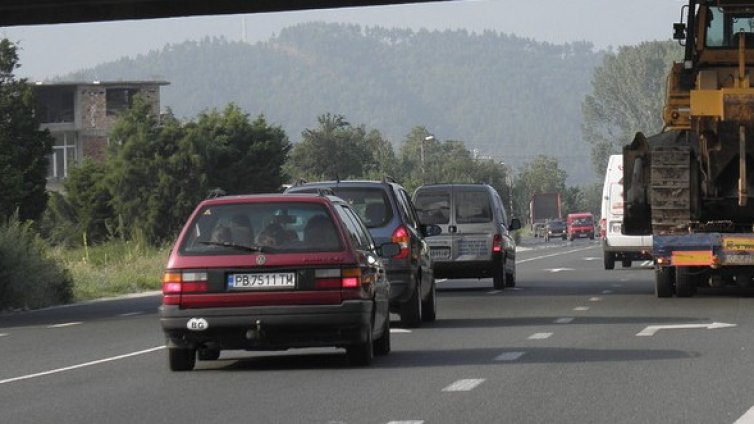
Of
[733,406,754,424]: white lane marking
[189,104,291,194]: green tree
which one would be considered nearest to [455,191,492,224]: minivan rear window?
[733,406,754,424]: white lane marking

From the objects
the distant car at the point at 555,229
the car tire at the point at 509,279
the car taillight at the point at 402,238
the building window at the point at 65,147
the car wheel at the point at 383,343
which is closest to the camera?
the car wheel at the point at 383,343

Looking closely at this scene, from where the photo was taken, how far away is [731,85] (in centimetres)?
2558

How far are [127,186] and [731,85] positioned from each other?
59.8 meters

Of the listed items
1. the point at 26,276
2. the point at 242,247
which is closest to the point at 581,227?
the point at 26,276

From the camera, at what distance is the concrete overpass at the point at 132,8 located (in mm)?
31516

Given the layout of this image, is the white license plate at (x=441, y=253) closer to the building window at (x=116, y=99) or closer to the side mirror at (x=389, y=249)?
the side mirror at (x=389, y=249)

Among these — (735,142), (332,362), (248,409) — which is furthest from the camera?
(735,142)

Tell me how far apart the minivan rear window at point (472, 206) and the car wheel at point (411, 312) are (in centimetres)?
1066

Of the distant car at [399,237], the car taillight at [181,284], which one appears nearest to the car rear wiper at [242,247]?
the car taillight at [181,284]

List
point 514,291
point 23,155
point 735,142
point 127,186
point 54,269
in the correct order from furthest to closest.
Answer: point 127,186 → point 23,155 → point 54,269 → point 514,291 → point 735,142

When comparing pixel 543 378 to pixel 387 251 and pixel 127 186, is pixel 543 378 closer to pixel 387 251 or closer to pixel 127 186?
pixel 387 251

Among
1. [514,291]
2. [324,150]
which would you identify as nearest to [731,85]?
[514,291]

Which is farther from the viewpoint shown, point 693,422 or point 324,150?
point 324,150

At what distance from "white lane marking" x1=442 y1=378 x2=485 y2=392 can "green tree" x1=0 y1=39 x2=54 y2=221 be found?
5001cm
